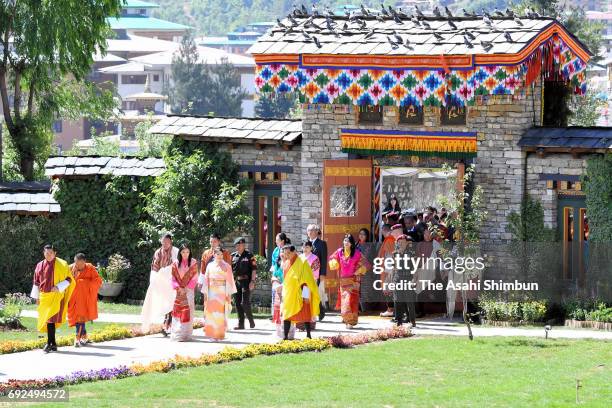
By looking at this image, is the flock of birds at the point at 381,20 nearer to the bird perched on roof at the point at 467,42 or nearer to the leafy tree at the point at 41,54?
the bird perched on roof at the point at 467,42

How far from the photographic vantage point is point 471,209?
1073 inches

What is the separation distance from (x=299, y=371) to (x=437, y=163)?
7916mm

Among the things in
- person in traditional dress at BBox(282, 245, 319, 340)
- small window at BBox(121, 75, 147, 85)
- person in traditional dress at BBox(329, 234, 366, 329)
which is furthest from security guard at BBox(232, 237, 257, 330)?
small window at BBox(121, 75, 147, 85)

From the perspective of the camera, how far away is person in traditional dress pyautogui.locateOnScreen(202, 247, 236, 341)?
2478 cm

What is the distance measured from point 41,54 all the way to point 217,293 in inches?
620

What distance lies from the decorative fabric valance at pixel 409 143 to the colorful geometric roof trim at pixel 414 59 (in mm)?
627

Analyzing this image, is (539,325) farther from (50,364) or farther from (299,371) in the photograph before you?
(50,364)

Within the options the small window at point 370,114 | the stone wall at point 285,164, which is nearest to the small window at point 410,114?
the small window at point 370,114

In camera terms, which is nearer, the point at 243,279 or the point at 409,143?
the point at 243,279

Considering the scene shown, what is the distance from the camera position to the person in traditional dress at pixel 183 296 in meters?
24.5

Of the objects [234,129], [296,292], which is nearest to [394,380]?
[296,292]

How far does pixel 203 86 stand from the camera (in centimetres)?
11200

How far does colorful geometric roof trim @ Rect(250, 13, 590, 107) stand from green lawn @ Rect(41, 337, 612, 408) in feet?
17.6

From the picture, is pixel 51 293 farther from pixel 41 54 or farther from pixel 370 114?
pixel 41 54
